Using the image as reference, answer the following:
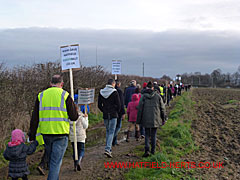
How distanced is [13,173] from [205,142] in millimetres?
6848

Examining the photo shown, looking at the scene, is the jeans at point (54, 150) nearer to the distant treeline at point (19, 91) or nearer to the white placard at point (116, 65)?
the distant treeline at point (19, 91)

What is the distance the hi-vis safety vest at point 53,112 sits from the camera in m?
4.70

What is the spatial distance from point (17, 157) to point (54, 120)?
3.18 ft

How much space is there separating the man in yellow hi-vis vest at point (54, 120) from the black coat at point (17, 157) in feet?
0.85

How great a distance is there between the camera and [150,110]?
24.3ft

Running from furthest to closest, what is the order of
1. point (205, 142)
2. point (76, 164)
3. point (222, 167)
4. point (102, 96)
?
point (205, 142) < point (102, 96) < point (222, 167) < point (76, 164)

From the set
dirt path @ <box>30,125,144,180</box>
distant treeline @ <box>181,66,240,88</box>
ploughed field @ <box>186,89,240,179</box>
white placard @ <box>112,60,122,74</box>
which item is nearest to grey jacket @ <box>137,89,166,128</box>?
dirt path @ <box>30,125,144,180</box>

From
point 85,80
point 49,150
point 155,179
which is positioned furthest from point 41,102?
point 85,80

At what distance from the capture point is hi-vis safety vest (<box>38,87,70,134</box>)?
4703mm

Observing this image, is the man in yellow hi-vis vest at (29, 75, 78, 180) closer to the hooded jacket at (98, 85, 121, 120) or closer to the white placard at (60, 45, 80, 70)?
the white placard at (60, 45, 80, 70)

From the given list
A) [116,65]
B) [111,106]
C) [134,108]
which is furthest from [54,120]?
[116,65]

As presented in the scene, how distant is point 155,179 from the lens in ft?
18.6

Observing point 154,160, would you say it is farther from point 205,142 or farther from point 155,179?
point 205,142

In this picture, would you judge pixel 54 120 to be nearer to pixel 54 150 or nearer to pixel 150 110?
pixel 54 150
